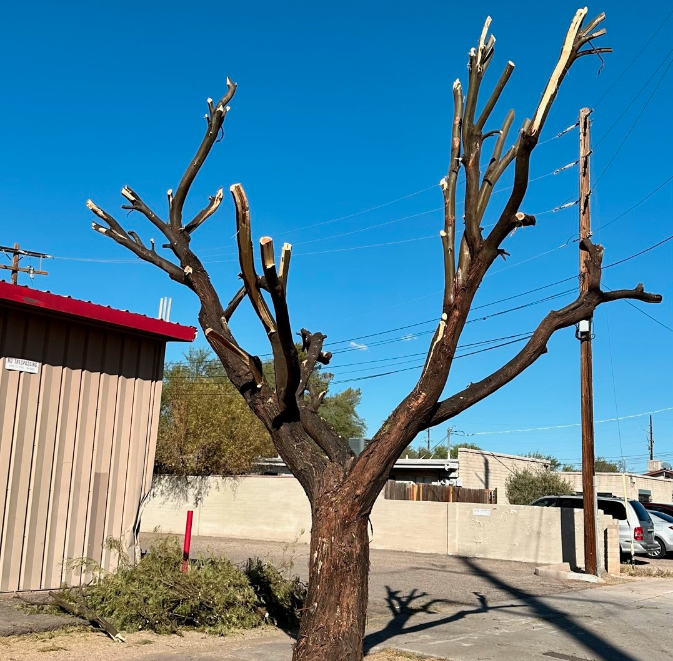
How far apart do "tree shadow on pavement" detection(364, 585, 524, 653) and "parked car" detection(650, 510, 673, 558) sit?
11733 mm

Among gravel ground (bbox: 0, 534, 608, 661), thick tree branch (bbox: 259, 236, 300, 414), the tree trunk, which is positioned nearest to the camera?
thick tree branch (bbox: 259, 236, 300, 414)

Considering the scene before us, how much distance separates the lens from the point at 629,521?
20.4 meters

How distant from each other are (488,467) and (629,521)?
17408 millimetres

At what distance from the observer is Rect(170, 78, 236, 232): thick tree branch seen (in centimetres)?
824

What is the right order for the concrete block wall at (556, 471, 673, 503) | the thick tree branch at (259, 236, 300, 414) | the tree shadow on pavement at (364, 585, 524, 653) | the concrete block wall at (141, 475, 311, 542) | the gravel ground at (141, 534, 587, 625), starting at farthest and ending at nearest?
the concrete block wall at (556, 471, 673, 503) → the concrete block wall at (141, 475, 311, 542) → the gravel ground at (141, 534, 587, 625) → the tree shadow on pavement at (364, 585, 524, 653) → the thick tree branch at (259, 236, 300, 414)

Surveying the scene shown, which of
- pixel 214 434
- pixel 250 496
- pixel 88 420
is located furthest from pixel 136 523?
pixel 214 434

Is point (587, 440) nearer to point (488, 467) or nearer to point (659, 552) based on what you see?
point (659, 552)

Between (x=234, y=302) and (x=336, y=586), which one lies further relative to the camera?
(x=234, y=302)

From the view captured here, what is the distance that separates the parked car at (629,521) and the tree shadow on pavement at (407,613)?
9.26m

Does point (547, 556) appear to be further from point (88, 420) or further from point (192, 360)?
point (192, 360)

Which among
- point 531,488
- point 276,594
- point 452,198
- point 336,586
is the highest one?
point 452,198

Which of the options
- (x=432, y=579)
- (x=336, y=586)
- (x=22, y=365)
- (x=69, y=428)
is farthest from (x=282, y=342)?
(x=432, y=579)

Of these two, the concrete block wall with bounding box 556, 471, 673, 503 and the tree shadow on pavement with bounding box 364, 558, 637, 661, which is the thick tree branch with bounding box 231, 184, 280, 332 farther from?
the concrete block wall with bounding box 556, 471, 673, 503

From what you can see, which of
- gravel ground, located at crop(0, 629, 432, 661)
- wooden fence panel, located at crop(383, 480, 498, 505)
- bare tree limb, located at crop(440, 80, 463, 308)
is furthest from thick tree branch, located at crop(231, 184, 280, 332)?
wooden fence panel, located at crop(383, 480, 498, 505)
